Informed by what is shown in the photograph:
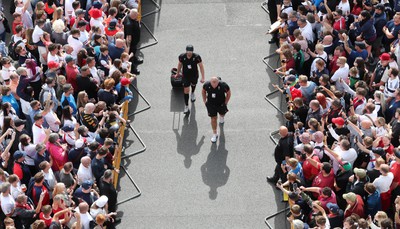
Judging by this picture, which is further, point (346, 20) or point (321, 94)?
point (346, 20)

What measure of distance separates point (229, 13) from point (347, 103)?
20.2ft

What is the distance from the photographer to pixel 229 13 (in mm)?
22219

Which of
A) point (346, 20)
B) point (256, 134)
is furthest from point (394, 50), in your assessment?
point (256, 134)

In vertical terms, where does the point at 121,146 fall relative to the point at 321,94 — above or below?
below

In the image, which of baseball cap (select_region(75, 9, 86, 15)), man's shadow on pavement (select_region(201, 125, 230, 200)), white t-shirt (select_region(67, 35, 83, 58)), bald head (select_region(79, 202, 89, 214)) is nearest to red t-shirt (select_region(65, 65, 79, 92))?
white t-shirt (select_region(67, 35, 83, 58))

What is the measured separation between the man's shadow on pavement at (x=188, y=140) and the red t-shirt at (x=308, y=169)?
3.10m

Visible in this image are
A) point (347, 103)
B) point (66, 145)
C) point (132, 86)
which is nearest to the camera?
point (66, 145)

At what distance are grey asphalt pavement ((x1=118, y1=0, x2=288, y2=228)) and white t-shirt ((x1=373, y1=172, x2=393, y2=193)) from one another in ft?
7.38

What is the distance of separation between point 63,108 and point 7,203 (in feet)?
9.15

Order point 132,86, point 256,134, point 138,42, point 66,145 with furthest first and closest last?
→ 1. point 138,42
2. point 132,86
3. point 256,134
4. point 66,145

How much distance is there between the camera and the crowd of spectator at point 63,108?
14672 mm

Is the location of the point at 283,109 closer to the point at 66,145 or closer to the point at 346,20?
the point at 346,20

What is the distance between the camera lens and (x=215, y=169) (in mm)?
17438

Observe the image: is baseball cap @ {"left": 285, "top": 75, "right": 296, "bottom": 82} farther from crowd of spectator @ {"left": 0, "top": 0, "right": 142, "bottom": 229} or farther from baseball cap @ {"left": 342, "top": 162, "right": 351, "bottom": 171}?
crowd of spectator @ {"left": 0, "top": 0, "right": 142, "bottom": 229}
